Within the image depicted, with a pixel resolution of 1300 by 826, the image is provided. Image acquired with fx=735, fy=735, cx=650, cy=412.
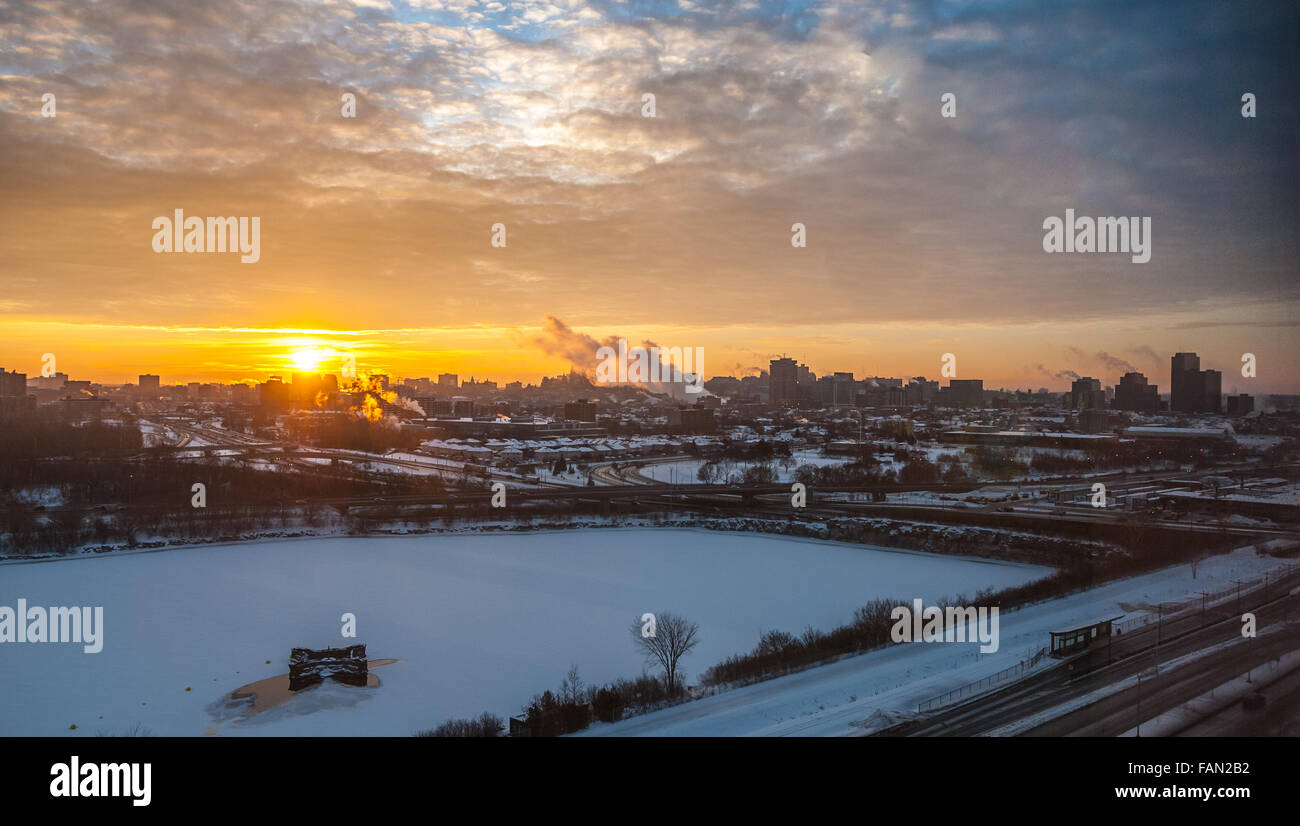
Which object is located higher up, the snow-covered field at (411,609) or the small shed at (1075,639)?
the small shed at (1075,639)

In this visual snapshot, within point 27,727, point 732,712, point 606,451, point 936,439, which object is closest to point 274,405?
point 606,451

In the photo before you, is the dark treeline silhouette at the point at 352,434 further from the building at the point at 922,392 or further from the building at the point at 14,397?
the building at the point at 922,392

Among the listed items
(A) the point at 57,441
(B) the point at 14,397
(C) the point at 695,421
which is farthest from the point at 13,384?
(C) the point at 695,421

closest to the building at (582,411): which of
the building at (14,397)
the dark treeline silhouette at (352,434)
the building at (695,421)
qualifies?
the building at (695,421)

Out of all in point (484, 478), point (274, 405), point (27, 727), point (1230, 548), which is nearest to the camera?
point (27, 727)

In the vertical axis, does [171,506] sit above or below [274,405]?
below

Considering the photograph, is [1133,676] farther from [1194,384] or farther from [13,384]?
[13,384]

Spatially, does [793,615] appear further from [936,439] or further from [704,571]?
[936,439]
